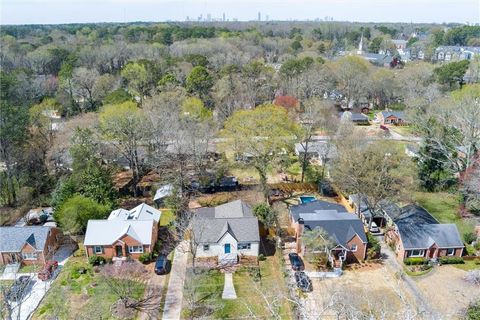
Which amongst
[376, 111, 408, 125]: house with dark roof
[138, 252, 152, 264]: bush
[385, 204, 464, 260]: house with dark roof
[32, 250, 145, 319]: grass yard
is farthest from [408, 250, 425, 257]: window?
[376, 111, 408, 125]: house with dark roof

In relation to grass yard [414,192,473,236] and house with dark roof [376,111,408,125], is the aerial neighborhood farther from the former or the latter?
house with dark roof [376,111,408,125]

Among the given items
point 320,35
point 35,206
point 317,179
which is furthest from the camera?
point 320,35

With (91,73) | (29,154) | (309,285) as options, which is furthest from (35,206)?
(91,73)

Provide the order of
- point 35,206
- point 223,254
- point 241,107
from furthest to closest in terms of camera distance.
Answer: point 241,107 < point 35,206 < point 223,254

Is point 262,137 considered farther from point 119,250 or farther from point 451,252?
point 451,252

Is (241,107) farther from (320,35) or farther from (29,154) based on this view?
(320,35)

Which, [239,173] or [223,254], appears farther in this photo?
[239,173]

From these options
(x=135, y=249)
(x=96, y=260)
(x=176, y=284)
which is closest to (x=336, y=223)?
(x=176, y=284)

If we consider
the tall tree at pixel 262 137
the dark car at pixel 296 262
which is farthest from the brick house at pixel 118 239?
the tall tree at pixel 262 137
